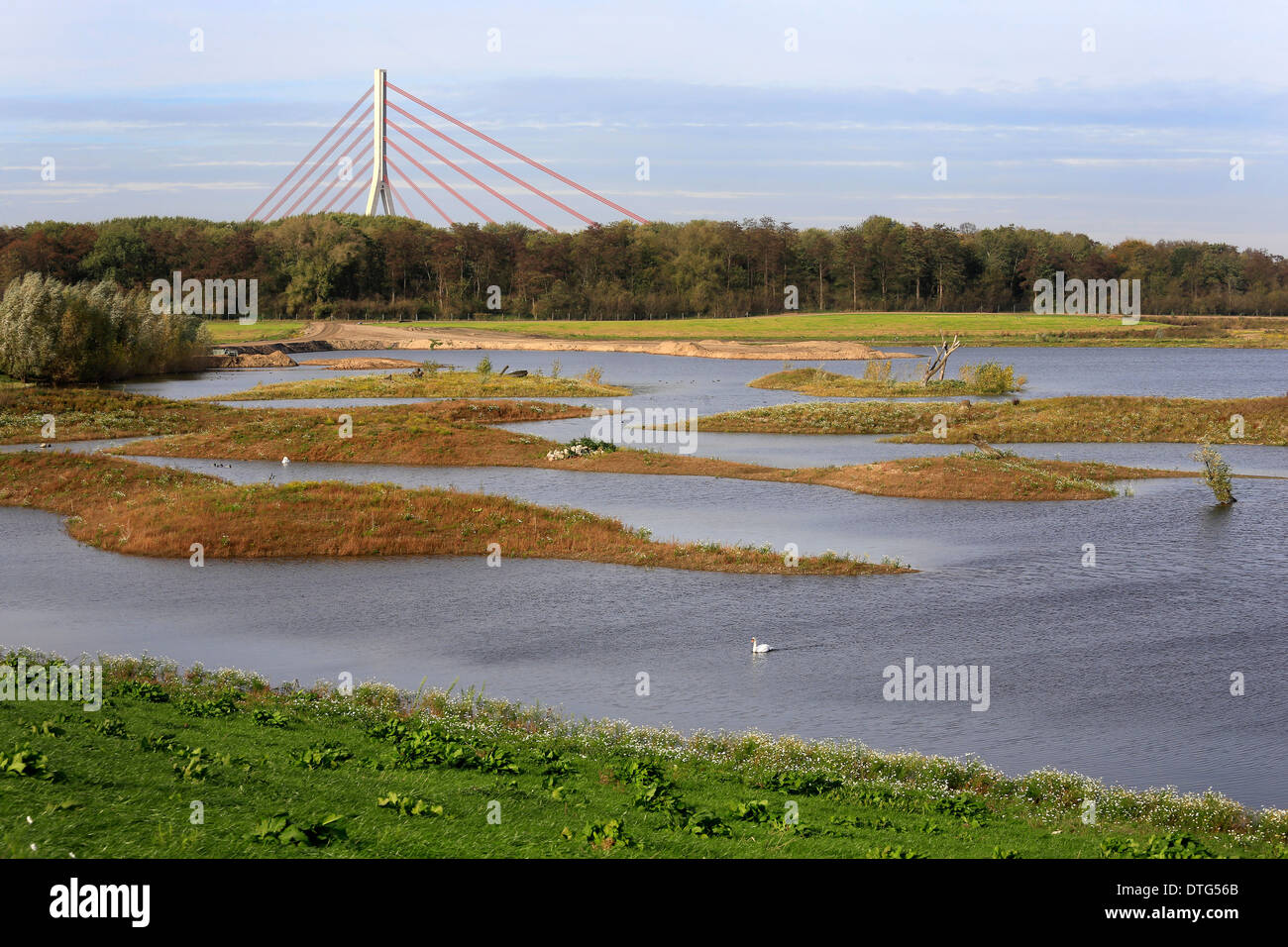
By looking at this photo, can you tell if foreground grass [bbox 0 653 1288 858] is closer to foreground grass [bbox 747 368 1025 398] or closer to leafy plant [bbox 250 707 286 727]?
leafy plant [bbox 250 707 286 727]

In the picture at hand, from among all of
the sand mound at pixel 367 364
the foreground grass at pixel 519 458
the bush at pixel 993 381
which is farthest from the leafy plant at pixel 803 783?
the sand mound at pixel 367 364

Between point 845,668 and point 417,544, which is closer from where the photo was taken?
point 845,668

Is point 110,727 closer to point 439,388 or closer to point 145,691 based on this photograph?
point 145,691

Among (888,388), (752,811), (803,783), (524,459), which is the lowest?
(803,783)

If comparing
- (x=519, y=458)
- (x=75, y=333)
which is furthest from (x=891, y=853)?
(x=75, y=333)
